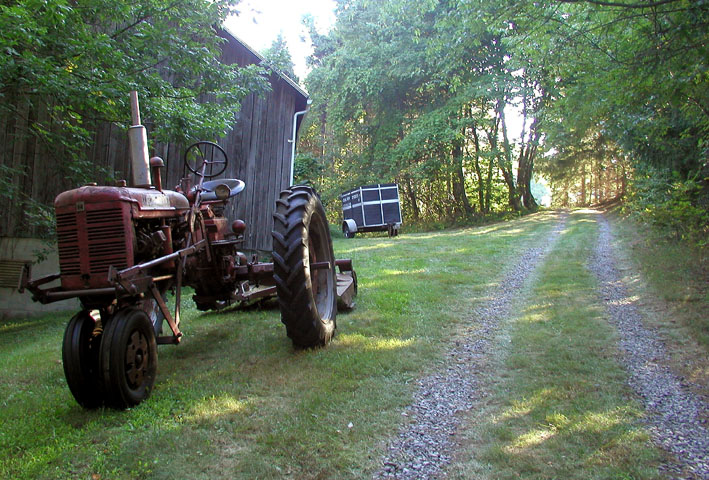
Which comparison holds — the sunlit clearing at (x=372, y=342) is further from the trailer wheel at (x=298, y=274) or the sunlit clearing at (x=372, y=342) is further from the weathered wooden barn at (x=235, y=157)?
the weathered wooden barn at (x=235, y=157)

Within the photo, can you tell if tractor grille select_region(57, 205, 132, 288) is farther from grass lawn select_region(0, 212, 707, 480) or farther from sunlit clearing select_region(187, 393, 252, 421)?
sunlit clearing select_region(187, 393, 252, 421)

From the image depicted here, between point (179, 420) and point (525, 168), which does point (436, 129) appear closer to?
point (525, 168)

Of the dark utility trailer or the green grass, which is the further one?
the dark utility trailer

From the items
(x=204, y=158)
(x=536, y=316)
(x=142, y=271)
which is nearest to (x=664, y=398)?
(x=536, y=316)

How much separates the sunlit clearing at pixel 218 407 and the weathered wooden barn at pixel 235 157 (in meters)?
5.05

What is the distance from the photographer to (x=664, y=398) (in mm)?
3520

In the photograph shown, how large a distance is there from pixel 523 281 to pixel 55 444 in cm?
693

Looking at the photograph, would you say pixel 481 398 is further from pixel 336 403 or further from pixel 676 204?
pixel 676 204

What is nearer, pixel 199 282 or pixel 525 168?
pixel 199 282

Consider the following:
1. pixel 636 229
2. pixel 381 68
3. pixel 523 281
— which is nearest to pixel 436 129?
pixel 381 68

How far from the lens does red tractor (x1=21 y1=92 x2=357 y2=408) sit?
3096 millimetres

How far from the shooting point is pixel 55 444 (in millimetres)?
2791

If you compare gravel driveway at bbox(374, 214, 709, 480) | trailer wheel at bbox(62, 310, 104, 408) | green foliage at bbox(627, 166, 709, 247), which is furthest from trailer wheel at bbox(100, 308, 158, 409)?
green foliage at bbox(627, 166, 709, 247)

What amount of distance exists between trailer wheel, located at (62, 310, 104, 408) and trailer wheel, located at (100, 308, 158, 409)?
0.10 meters
